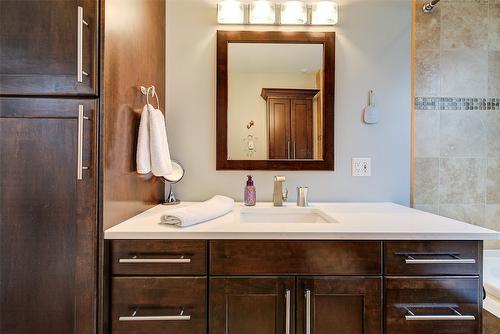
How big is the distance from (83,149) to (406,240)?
51.8 inches

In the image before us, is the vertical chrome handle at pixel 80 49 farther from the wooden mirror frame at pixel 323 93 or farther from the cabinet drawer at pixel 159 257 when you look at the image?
the wooden mirror frame at pixel 323 93

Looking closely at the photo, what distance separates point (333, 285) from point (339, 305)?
0.09 m

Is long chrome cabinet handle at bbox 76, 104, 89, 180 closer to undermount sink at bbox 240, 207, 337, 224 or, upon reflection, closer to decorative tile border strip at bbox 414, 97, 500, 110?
undermount sink at bbox 240, 207, 337, 224

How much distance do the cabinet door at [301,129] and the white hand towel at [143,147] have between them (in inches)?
34.4

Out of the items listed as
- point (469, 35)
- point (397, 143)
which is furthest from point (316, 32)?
point (469, 35)

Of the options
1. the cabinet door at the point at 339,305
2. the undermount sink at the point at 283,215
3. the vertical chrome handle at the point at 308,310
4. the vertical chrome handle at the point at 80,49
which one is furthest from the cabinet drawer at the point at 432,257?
the vertical chrome handle at the point at 80,49

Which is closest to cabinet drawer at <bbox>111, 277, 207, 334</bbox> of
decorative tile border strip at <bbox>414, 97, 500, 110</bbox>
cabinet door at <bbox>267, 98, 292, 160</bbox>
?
cabinet door at <bbox>267, 98, 292, 160</bbox>

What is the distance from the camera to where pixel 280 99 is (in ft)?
5.81

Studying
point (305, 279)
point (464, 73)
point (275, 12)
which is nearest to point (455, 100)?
point (464, 73)

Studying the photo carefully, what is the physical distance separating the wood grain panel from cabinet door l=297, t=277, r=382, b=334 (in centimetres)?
85

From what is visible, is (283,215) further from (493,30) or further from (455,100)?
(493,30)

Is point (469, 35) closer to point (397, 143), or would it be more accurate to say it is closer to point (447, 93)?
point (447, 93)

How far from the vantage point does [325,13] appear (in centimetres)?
176

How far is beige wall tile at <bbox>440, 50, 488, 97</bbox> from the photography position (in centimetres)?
182
